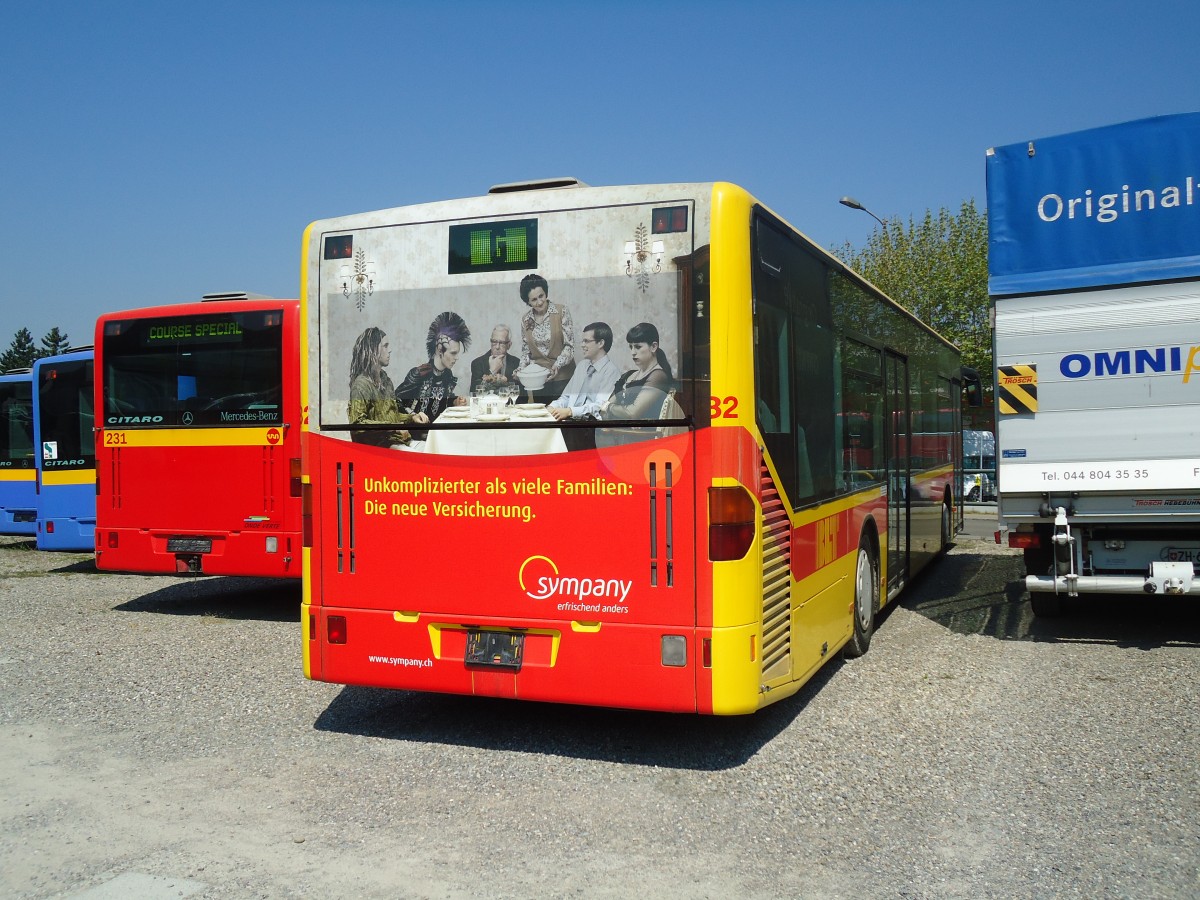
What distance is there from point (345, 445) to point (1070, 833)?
420 centimetres

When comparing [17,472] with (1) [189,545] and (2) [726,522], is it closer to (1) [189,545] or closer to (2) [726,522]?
(1) [189,545]

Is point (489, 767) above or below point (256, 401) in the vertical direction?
below

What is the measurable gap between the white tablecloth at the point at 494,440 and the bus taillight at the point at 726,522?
87 centimetres

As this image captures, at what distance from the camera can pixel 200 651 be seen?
917 centimetres

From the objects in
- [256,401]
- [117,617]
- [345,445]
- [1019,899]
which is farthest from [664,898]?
[117,617]

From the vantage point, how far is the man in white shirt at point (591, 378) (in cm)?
561

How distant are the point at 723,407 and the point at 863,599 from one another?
384 cm

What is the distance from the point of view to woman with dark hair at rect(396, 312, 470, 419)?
5.94 metres

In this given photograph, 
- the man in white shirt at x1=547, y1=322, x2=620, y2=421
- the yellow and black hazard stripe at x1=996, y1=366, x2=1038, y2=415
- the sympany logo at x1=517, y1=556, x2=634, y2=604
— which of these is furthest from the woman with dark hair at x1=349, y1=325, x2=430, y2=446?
the yellow and black hazard stripe at x1=996, y1=366, x2=1038, y2=415

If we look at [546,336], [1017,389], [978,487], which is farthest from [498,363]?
[978,487]

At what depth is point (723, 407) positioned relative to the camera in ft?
17.7

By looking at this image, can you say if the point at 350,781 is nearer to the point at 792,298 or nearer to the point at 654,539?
the point at 654,539

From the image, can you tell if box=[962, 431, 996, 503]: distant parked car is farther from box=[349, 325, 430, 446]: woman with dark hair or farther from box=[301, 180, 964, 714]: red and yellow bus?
box=[349, 325, 430, 446]: woman with dark hair

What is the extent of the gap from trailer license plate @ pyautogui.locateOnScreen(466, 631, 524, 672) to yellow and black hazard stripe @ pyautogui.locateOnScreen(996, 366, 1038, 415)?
16.0ft
